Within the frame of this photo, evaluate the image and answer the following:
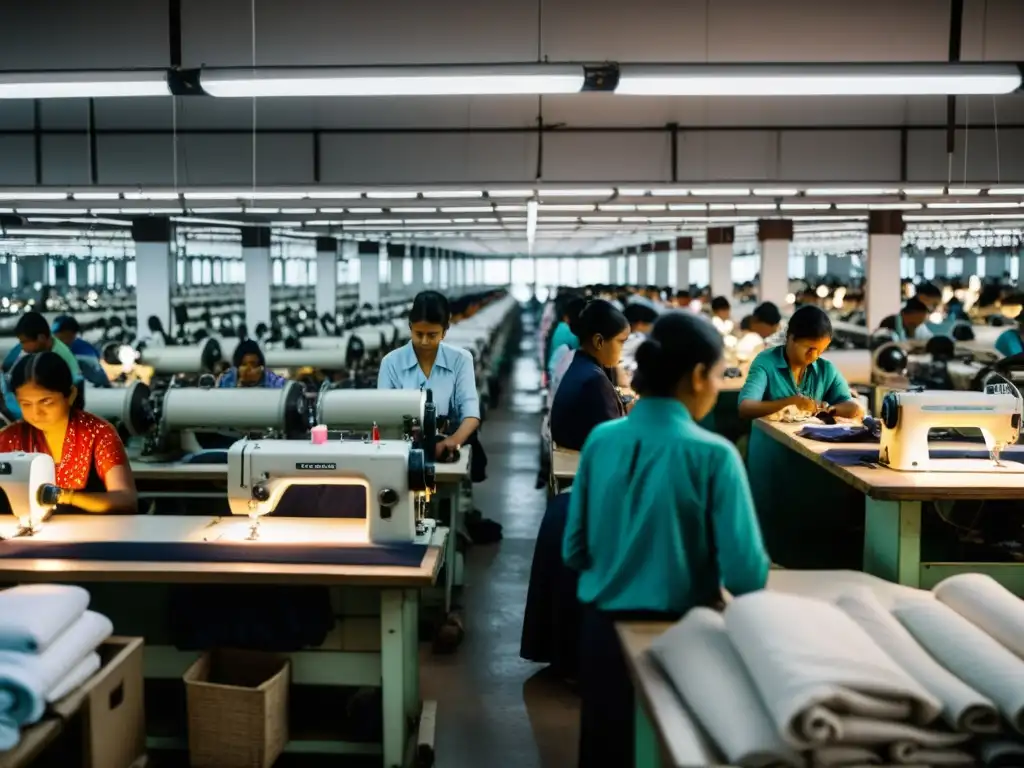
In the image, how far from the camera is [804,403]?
5004 mm

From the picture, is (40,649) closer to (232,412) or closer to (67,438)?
(67,438)

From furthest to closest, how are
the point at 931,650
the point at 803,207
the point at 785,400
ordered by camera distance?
1. the point at 803,207
2. the point at 785,400
3. the point at 931,650

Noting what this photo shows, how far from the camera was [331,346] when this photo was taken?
1058cm

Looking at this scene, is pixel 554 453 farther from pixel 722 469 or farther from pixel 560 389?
pixel 722 469

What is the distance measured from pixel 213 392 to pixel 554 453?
1739mm

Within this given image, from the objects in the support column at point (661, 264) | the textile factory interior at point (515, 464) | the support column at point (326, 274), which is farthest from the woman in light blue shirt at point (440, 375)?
the support column at point (661, 264)

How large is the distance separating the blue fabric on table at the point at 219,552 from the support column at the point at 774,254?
564 inches

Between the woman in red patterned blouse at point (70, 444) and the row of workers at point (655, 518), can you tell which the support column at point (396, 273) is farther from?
the row of workers at point (655, 518)

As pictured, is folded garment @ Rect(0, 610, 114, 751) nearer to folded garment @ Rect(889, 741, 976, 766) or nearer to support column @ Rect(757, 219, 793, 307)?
folded garment @ Rect(889, 741, 976, 766)

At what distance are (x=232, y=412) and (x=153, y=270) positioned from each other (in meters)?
9.75

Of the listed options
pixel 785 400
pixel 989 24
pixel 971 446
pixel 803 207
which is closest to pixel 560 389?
pixel 785 400

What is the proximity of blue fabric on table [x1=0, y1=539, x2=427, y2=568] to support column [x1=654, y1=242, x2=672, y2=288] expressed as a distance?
88.1 ft

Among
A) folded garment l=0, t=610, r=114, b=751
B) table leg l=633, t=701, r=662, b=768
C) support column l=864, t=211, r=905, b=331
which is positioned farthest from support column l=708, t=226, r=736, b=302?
folded garment l=0, t=610, r=114, b=751

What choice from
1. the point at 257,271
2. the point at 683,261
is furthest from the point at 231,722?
the point at 683,261
